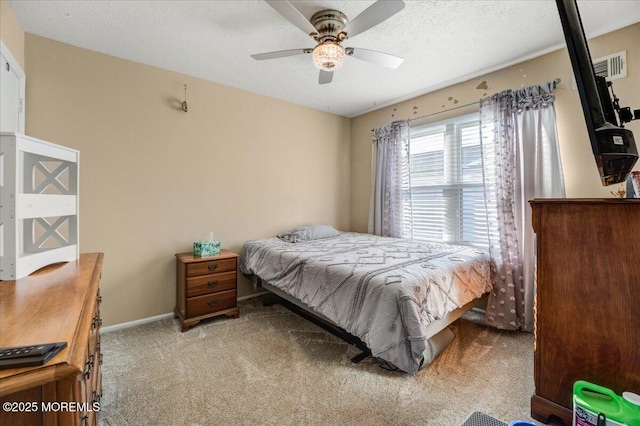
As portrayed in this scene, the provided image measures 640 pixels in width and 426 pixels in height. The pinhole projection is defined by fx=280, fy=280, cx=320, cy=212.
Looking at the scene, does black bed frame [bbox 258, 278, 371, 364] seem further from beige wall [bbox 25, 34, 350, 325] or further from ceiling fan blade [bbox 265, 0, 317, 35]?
ceiling fan blade [bbox 265, 0, 317, 35]

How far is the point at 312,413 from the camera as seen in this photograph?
61.1 inches

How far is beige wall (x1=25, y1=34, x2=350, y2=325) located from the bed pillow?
1.08ft

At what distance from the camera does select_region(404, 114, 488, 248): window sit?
2961mm

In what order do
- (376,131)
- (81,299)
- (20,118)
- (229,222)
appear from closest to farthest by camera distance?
(81,299)
(20,118)
(229,222)
(376,131)

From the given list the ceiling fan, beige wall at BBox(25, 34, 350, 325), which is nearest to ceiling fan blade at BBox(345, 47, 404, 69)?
the ceiling fan

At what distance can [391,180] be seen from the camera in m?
3.65

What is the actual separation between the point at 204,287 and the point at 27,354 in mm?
2211

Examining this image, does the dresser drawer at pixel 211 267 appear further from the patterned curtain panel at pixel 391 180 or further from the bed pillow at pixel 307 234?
the patterned curtain panel at pixel 391 180


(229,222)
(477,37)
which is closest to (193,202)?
(229,222)

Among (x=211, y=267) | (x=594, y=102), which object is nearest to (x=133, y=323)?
(x=211, y=267)

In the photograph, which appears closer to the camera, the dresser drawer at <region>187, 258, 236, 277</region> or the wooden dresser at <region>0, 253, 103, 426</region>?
the wooden dresser at <region>0, 253, 103, 426</region>

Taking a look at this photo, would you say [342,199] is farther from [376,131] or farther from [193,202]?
[193,202]

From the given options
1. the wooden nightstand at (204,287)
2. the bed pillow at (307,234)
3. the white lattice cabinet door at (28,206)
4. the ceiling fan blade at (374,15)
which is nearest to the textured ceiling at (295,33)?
the ceiling fan blade at (374,15)

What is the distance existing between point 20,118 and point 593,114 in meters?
3.51
